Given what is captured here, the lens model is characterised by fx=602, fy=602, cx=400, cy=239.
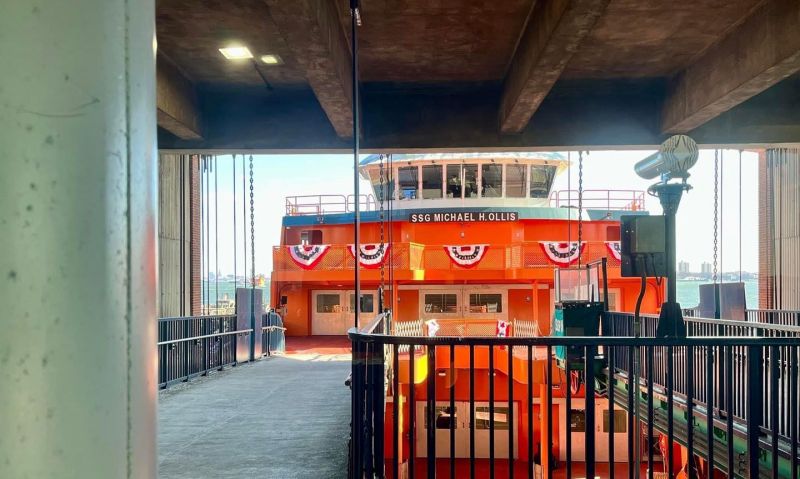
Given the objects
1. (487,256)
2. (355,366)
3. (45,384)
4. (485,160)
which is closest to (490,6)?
(355,366)

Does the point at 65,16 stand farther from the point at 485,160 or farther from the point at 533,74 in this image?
the point at 485,160

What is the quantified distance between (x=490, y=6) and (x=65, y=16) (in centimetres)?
483

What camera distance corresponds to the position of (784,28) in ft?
17.6

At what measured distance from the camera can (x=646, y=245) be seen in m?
4.67

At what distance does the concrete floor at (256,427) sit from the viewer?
4871 mm

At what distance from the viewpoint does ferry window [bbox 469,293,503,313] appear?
2477cm

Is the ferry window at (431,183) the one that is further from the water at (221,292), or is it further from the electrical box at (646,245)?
the electrical box at (646,245)

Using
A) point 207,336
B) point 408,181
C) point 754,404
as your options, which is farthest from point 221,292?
point 754,404

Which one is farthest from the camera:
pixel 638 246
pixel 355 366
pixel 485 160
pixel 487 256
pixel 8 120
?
pixel 485 160

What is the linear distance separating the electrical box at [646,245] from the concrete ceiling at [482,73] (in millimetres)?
1619

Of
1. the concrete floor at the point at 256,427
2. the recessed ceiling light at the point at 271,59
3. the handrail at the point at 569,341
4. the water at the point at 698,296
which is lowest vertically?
the water at the point at 698,296

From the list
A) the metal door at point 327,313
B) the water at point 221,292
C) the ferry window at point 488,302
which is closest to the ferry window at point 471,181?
the ferry window at point 488,302

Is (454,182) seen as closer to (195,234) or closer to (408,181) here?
(408,181)

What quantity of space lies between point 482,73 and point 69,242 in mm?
6791
